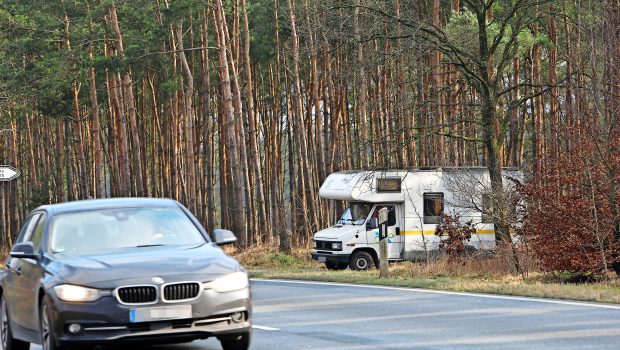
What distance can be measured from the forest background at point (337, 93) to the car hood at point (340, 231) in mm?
2123

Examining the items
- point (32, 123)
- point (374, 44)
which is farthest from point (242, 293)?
point (32, 123)

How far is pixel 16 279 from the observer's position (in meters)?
12.2

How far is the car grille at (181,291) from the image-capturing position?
1036 centimetres

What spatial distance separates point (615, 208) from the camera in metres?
24.2

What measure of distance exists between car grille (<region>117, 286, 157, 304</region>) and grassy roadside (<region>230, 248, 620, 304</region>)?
8.19m

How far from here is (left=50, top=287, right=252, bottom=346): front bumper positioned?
33.6ft

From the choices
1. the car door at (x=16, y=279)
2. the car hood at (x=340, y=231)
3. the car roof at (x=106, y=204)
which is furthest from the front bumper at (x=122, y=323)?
the car hood at (x=340, y=231)

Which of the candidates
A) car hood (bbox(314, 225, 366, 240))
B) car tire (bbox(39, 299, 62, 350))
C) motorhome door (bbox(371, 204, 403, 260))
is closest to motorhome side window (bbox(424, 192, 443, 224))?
motorhome door (bbox(371, 204, 403, 260))

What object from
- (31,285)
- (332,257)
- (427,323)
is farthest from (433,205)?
(31,285)

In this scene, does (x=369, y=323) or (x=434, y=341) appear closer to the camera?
(x=434, y=341)

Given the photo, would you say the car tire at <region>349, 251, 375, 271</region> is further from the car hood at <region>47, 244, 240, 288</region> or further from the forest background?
the car hood at <region>47, 244, 240, 288</region>

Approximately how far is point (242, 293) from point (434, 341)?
104 inches

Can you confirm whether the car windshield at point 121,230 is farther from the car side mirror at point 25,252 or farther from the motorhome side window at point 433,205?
the motorhome side window at point 433,205

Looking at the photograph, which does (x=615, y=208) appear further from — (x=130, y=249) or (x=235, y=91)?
(x=235, y=91)
